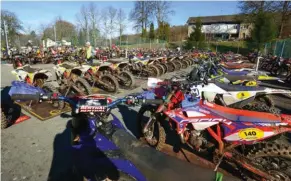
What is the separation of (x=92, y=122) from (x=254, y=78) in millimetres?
4420

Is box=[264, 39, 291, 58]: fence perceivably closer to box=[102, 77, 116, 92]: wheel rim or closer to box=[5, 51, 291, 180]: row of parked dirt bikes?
box=[102, 77, 116, 92]: wheel rim

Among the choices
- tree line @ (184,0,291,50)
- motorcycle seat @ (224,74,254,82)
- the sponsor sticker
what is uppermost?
tree line @ (184,0,291,50)

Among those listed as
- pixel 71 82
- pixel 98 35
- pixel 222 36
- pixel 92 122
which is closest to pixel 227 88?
pixel 92 122

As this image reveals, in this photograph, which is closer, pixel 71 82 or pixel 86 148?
pixel 86 148

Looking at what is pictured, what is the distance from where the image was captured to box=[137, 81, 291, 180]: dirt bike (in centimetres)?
230

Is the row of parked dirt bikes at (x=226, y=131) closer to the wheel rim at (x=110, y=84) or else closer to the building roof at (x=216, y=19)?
the wheel rim at (x=110, y=84)

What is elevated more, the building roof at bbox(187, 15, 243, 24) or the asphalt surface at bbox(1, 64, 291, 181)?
the building roof at bbox(187, 15, 243, 24)

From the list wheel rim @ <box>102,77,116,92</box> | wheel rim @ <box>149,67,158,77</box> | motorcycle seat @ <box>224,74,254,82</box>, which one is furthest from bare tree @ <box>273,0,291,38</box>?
wheel rim @ <box>102,77,116,92</box>

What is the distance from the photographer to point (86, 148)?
1813mm

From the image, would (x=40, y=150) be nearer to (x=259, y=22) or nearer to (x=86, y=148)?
(x=86, y=148)

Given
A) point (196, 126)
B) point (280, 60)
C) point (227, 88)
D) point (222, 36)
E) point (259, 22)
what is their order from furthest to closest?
point (222, 36), point (259, 22), point (280, 60), point (227, 88), point (196, 126)

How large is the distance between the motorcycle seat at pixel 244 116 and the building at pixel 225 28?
33772 millimetres

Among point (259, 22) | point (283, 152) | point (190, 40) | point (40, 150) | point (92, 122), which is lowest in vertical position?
point (40, 150)

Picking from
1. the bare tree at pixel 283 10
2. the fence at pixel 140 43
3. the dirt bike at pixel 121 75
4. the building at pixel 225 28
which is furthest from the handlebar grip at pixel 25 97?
the building at pixel 225 28
